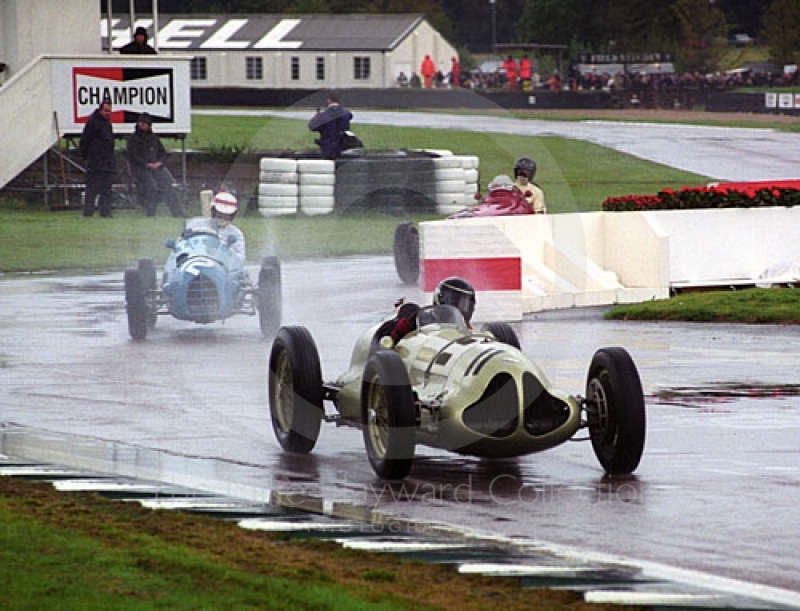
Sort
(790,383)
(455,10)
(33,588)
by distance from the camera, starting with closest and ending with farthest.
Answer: (33,588)
(790,383)
(455,10)

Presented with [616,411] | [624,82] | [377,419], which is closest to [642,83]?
[624,82]

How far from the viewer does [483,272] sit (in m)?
19.3

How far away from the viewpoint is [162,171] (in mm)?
33062

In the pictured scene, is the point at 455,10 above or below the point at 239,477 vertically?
above

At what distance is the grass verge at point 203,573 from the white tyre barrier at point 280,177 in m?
22.7

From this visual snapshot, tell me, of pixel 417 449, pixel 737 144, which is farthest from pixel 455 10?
pixel 417 449

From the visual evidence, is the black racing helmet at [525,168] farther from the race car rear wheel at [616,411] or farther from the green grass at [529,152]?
the race car rear wheel at [616,411]

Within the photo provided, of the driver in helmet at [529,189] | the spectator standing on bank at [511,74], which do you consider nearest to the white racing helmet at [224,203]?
the driver in helmet at [529,189]

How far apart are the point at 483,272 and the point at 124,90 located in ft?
55.4

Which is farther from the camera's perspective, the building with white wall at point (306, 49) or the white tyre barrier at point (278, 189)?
the building with white wall at point (306, 49)

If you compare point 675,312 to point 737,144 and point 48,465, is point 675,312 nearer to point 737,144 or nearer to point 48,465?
point 48,465

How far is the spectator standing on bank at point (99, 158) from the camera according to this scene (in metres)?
32.1

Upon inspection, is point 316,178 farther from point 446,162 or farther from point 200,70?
point 200,70

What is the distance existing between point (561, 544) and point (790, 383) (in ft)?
20.3
